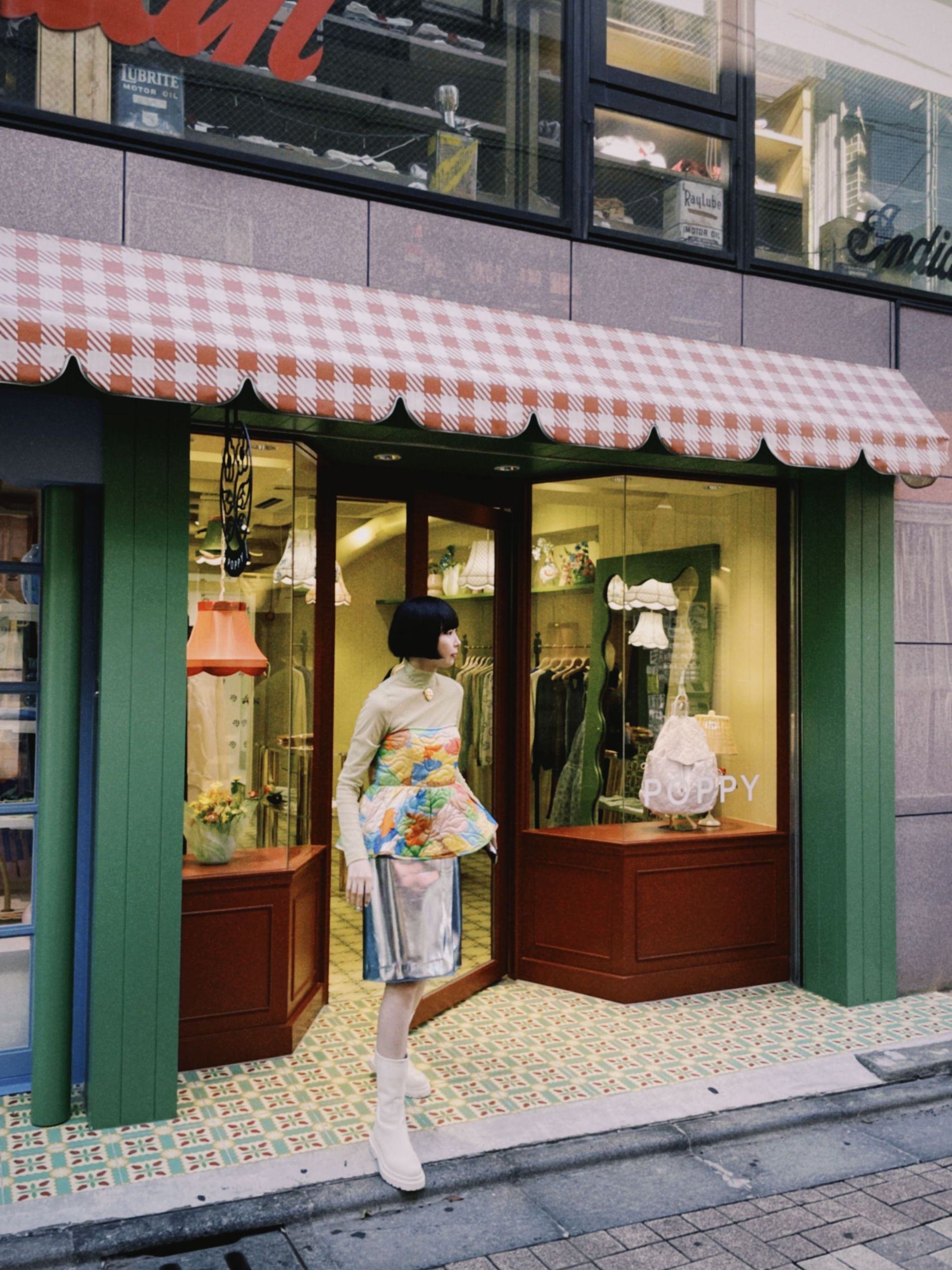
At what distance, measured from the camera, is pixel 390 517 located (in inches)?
223

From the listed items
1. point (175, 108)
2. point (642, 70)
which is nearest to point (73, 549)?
point (175, 108)

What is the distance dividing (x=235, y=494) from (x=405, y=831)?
1550 millimetres

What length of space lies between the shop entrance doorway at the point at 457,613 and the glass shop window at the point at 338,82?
1.65 meters

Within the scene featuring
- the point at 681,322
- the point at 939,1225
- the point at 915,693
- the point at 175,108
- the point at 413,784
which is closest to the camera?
the point at 939,1225

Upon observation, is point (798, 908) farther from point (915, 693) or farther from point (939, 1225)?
point (939, 1225)

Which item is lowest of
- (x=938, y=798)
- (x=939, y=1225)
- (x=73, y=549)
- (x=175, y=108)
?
(x=939, y=1225)

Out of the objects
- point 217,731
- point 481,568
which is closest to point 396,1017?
point 217,731

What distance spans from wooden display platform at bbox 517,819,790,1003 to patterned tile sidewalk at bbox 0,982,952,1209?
113 mm

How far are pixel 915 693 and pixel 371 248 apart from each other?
3.86m

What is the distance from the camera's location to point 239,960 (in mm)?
4711

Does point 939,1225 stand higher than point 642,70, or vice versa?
point 642,70

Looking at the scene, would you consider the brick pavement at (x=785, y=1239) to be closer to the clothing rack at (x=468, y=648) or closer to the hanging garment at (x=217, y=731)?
Result: the hanging garment at (x=217, y=731)

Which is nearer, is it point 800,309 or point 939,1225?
point 939,1225

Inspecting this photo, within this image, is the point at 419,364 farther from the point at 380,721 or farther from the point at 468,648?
the point at 468,648
